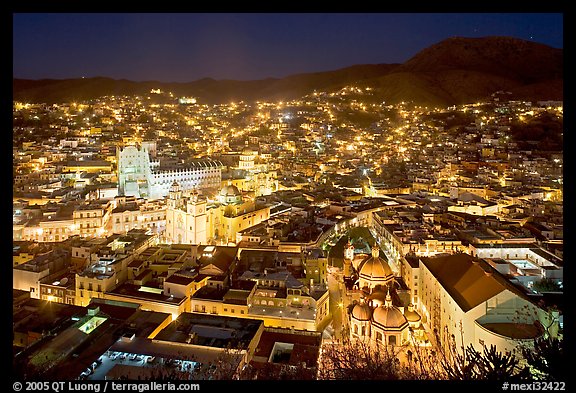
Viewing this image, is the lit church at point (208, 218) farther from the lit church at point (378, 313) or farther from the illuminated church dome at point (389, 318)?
the illuminated church dome at point (389, 318)

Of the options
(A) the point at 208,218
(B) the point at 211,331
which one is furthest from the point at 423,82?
(B) the point at 211,331

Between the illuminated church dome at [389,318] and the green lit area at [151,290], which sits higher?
the green lit area at [151,290]

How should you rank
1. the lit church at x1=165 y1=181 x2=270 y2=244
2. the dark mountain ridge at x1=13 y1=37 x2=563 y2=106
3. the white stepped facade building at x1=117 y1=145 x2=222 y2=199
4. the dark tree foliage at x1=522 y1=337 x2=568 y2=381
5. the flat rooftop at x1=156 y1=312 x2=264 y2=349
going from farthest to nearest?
the dark mountain ridge at x1=13 y1=37 x2=563 y2=106 → the white stepped facade building at x1=117 y1=145 x2=222 y2=199 → the lit church at x1=165 y1=181 x2=270 y2=244 → the flat rooftop at x1=156 y1=312 x2=264 y2=349 → the dark tree foliage at x1=522 y1=337 x2=568 y2=381

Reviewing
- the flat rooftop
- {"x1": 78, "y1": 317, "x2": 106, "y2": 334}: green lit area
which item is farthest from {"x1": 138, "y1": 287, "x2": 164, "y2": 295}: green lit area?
{"x1": 78, "y1": 317, "x2": 106, "y2": 334}: green lit area

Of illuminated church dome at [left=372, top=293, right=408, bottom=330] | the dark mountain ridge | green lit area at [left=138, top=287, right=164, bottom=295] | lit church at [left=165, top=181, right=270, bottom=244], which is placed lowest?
illuminated church dome at [left=372, top=293, right=408, bottom=330]

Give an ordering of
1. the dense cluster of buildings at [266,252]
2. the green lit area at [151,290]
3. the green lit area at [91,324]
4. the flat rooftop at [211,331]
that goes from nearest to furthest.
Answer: the flat rooftop at [211,331] → the dense cluster of buildings at [266,252] → the green lit area at [91,324] → the green lit area at [151,290]

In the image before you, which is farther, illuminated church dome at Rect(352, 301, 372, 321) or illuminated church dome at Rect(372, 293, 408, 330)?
illuminated church dome at Rect(352, 301, 372, 321)

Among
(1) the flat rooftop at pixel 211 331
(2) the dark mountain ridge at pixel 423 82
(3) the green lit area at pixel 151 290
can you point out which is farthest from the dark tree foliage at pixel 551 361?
(2) the dark mountain ridge at pixel 423 82

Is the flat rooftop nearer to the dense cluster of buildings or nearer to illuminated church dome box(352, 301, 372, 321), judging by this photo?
the dense cluster of buildings
